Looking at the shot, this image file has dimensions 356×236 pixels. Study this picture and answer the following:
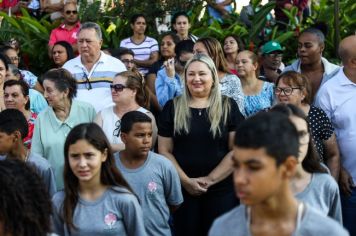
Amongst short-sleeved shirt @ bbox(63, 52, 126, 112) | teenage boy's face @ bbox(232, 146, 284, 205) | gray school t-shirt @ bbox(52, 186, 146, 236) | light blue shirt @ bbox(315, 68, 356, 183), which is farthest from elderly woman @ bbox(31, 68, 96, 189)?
teenage boy's face @ bbox(232, 146, 284, 205)

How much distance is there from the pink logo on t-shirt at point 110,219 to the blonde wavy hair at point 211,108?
1776 millimetres

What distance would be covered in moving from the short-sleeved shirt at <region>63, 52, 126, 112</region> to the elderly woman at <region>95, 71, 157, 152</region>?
0.64 metres

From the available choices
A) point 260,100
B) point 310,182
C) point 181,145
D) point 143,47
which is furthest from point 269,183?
point 143,47

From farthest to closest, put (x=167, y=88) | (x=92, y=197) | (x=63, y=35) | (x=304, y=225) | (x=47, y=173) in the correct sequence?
(x=63, y=35) < (x=167, y=88) < (x=47, y=173) < (x=92, y=197) < (x=304, y=225)

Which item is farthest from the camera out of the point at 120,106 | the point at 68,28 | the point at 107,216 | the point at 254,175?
the point at 68,28

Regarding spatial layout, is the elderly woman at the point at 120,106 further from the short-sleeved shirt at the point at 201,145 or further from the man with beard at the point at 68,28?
the man with beard at the point at 68,28

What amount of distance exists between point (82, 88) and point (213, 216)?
7.57 feet

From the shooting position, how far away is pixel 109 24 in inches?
510

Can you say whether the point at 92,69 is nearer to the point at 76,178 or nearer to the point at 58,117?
the point at 58,117

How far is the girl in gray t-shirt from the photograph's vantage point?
5207 millimetres

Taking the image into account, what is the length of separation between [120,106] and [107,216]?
7.73 feet

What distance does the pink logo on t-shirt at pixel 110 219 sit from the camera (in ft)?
17.1

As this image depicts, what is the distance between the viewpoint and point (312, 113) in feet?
22.5

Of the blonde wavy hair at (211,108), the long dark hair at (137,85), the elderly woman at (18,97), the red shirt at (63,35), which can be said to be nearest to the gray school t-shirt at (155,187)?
the blonde wavy hair at (211,108)
